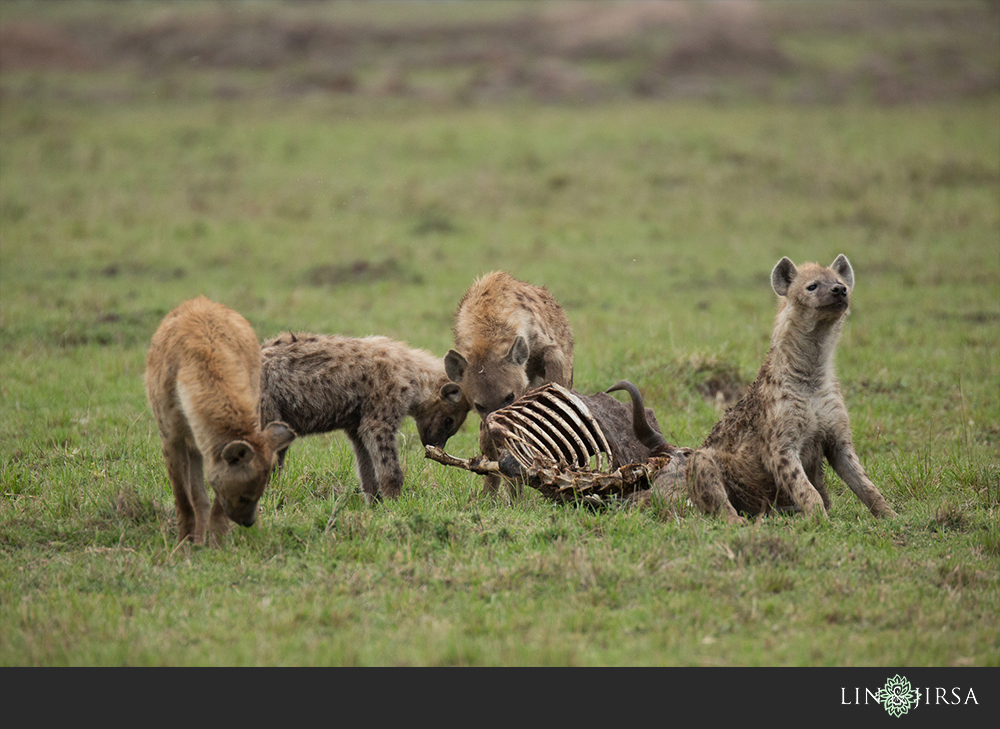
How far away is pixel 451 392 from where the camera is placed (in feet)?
21.4

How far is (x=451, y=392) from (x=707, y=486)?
1.73 m

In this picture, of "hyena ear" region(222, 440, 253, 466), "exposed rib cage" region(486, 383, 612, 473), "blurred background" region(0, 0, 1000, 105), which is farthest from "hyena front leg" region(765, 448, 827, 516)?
"blurred background" region(0, 0, 1000, 105)

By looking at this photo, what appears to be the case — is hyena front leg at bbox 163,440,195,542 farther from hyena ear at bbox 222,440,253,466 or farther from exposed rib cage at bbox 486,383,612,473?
exposed rib cage at bbox 486,383,612,473

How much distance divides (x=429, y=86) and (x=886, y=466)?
22.6m

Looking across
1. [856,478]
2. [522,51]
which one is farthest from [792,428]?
[522,51]

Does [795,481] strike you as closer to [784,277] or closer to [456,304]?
[784,277]

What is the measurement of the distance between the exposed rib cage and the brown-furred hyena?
68 cm

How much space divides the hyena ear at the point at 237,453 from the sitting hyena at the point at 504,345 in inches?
68.8

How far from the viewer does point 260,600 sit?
4531 mm

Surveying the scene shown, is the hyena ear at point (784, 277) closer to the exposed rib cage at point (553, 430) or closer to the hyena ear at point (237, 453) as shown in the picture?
the exposed rib cage at point (553, 430)

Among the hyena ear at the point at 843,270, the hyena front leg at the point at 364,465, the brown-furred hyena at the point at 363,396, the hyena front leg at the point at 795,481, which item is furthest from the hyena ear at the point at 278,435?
the hyena ear at the point at 843,270

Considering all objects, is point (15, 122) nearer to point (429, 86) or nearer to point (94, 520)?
point (429, 86)

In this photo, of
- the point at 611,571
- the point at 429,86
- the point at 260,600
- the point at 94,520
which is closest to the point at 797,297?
the point at 611,571

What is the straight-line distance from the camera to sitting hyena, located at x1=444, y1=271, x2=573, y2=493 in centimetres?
642
